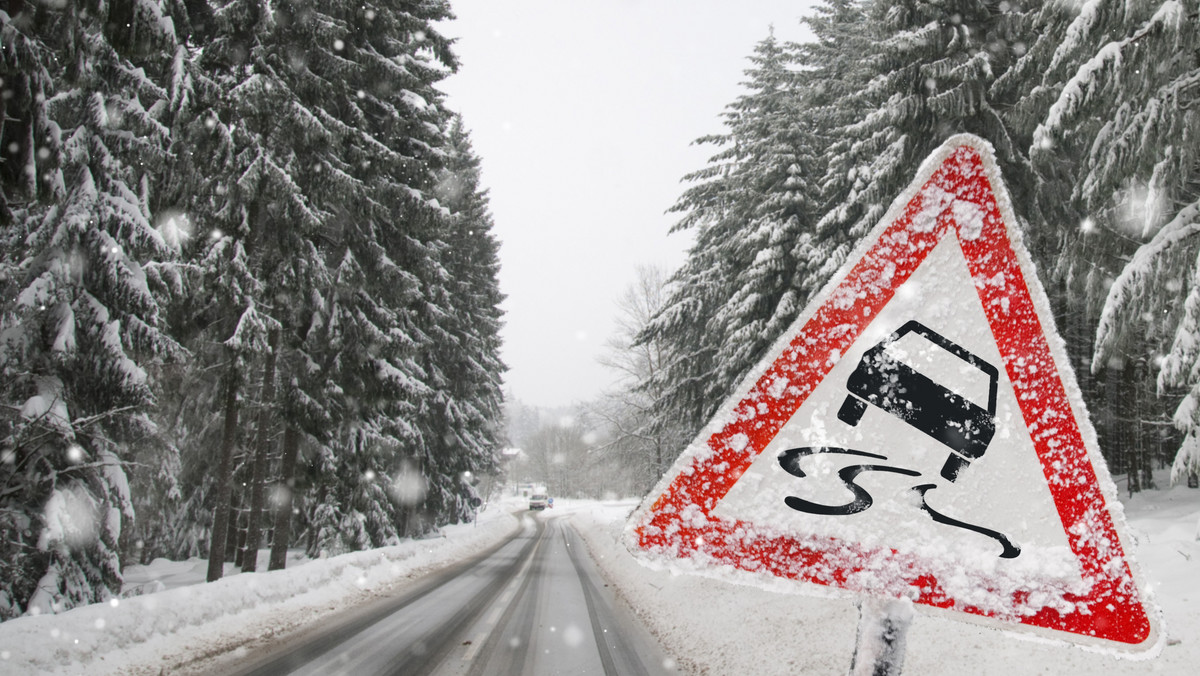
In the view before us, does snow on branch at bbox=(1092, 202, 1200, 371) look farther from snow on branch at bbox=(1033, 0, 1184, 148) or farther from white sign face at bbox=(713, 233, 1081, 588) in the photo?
white sign face at bbox=(713, 233, 1081, 588)

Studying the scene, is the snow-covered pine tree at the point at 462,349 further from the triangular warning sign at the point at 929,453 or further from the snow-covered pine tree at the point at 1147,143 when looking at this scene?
the triangular warning sign at the point at 929,453

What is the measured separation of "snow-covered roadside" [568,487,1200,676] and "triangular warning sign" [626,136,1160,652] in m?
2.00

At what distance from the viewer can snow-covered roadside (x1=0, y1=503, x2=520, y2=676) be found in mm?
5164

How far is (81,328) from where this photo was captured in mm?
8898

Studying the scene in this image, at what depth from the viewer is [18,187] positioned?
17.7 feet

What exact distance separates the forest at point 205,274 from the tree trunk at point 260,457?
0.05 m

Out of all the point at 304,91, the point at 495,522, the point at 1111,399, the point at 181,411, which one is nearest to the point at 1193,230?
the point at 1111,399

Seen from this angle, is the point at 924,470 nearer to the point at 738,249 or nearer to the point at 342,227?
the point at 738,249

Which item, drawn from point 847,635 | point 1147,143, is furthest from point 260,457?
point 1147,143

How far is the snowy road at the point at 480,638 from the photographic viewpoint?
589 cm

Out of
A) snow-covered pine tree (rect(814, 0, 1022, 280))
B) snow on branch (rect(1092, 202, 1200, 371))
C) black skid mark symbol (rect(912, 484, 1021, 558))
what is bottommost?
black skid mark symbol (rect(912, 484, 1021, 558))

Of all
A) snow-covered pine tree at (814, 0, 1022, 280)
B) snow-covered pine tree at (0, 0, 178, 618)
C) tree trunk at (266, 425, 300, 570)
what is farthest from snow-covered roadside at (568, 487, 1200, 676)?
snow-covered pine tree at (0, 0, 178, 618)

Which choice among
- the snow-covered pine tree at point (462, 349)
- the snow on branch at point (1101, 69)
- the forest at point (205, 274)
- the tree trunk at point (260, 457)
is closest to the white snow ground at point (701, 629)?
the tree trunk at point (260, 457)

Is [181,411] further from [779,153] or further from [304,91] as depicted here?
[779,153]
